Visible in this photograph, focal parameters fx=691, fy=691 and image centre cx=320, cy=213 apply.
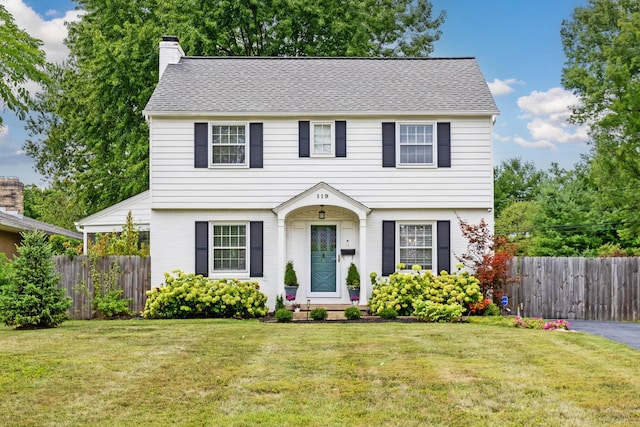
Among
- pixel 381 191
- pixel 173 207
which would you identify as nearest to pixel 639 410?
pixel 381 191

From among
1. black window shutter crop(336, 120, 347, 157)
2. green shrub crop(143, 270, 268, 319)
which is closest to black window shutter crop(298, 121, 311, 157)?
black window shutter crop(336, 120, 347, 157)

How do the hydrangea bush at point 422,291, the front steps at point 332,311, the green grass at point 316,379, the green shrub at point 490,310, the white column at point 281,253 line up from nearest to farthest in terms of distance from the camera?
the green grass at point 316,379
the front steps at point 332,311
the hydrangea bush at point 422,291
the green shrub at point 490,310
the white column at point 281,253

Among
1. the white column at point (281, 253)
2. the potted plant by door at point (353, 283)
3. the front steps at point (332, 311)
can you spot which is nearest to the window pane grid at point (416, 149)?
the potted plant by door at point (353, 283)

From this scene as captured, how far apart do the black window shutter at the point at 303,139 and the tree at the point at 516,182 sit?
3586 cm

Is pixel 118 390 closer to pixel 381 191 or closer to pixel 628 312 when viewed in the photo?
pixel 381 191

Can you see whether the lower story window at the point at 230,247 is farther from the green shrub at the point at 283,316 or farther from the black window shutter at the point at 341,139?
the black window shutter at the point at 341,139

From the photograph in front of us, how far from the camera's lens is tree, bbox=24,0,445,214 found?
26531 mm

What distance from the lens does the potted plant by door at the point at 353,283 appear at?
17.5m

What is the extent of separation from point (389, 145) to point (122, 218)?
8.86 meters

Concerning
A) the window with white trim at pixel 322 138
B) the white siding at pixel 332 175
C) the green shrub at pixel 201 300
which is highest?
the window with white trim at pixel 322 138

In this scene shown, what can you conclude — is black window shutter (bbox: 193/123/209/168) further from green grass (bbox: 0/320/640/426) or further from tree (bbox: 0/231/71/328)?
green grass (bbox: 0/320/640/426)

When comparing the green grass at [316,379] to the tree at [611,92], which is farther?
the tree at [611,92]

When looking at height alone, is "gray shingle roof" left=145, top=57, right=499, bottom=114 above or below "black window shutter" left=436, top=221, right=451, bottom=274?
above

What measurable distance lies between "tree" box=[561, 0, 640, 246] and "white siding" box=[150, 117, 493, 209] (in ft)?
35.4
